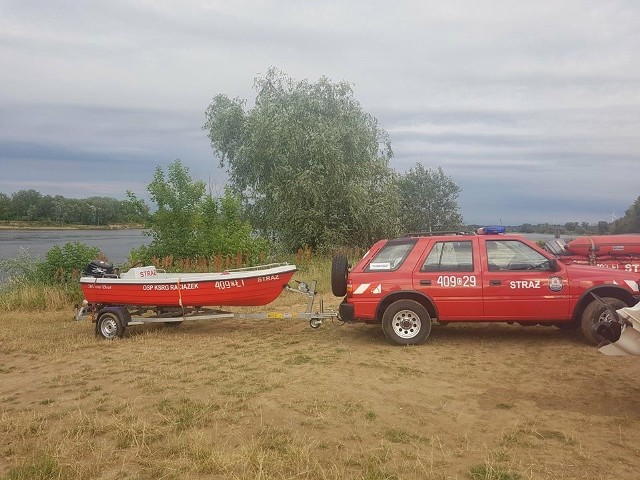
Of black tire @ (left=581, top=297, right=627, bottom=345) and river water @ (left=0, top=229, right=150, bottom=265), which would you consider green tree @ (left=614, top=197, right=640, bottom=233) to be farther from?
river water @ (left=0, top=229, right=150, bottom=265)

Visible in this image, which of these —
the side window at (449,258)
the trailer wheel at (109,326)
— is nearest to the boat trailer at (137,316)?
the trailer wheel at (109,326)

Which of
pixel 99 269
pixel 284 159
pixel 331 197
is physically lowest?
pixel 99 269

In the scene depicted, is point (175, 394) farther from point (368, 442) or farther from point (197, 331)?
point (197, 331)

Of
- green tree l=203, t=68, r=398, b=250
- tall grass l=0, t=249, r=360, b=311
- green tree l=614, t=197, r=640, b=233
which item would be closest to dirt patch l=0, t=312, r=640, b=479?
green tree l=614, t=197, r=640, b=233

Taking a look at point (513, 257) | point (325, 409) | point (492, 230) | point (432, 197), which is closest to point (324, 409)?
point (325, 409)

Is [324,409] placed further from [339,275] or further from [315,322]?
[315,322]

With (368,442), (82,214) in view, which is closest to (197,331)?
(368,442)

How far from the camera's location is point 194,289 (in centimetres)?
964

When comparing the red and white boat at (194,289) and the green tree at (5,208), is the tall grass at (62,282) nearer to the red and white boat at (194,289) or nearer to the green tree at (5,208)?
the red and white boat at (194,289)

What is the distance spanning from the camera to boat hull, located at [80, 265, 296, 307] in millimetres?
9609

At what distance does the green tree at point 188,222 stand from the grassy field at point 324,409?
8.81 m

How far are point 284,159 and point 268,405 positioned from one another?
68.2ft

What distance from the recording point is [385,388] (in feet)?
19.9

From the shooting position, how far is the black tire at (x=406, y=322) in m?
8.17
